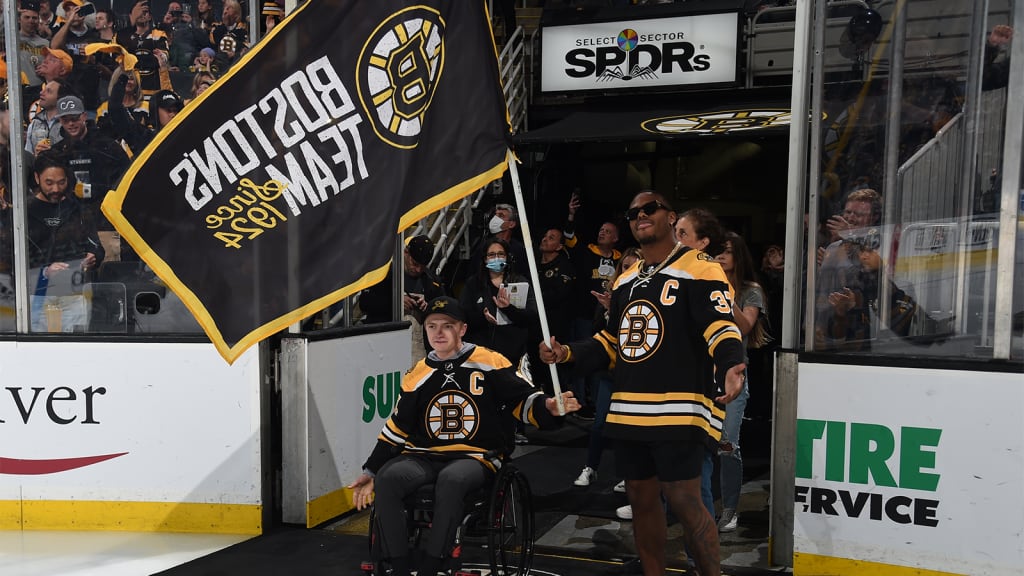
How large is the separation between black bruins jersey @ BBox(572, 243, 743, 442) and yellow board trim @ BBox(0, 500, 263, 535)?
274cm

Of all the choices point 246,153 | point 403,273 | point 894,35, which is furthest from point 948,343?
point 403,273

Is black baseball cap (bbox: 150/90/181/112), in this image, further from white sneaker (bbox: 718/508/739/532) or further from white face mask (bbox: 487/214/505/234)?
white sneaker (bbox: 718/508/739/532)

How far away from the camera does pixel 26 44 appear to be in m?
5.85

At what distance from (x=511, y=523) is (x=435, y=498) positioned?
0.55 m

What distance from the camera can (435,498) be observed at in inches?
165

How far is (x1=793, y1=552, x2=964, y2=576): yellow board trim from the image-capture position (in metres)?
4.43

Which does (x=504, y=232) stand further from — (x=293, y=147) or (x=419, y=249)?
(x=293, y=147)

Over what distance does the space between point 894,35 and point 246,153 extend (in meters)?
3.04

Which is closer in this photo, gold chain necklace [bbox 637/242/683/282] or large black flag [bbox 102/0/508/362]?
large black flag [bbox 102/0/508/362]

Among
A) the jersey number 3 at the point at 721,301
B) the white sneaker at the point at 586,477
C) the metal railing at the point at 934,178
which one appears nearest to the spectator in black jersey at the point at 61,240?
the white sneaker at the point at 586,477

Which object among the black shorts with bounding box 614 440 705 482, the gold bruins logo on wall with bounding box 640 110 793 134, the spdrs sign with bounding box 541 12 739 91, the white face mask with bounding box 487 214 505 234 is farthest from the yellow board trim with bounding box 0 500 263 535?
the spdrs sign with bounding box 541 12 739 91

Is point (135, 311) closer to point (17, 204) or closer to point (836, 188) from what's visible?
point (17, 204)

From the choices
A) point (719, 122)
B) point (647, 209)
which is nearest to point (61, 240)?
point (647, 209)

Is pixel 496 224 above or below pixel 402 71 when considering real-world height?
below
